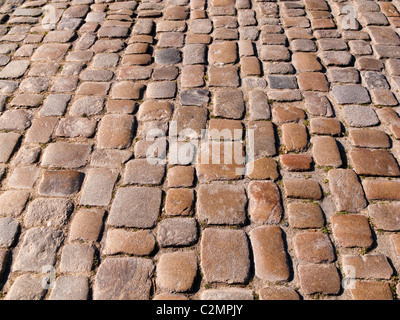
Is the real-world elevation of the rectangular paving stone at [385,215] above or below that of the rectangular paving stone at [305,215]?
below

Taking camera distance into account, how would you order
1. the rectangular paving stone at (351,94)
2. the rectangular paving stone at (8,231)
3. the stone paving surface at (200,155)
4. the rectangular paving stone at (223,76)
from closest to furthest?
the stone paving surface at (200,155) → the rectangular paving stone at (8,231) → the rectangular paving stone at (351,94) → the rectangular paving stone at (223,76)

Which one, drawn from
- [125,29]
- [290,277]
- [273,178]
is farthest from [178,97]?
[290,277]

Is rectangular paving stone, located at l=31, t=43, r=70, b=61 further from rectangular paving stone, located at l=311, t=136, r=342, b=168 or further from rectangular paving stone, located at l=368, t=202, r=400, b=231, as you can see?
rectangular paving stone, located at l=368, t=202, r=400, b=231

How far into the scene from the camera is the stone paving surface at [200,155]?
1.86 metres

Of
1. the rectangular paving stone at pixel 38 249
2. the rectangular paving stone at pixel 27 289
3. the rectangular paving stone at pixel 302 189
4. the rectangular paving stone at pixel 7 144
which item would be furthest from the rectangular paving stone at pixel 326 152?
the rectangular paving stone at pixel 7 144

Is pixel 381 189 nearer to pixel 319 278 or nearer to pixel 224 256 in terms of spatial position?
pixel 319 278

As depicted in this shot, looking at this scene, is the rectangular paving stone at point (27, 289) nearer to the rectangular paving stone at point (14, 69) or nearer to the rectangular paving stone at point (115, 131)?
the rectangular paving stone at point (115, 131)

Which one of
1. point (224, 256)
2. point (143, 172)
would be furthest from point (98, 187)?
point (224, 256)

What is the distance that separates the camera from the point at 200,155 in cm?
240

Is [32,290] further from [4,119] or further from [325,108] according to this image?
[325,108]

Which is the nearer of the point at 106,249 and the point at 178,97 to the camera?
the point at 106,249

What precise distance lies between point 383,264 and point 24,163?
2259mm

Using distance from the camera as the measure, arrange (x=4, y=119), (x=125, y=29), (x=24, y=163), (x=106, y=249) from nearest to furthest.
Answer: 1. (x=106, y=249)
2. (x=24, y=163)
3. (x=4, y=119)
4. (x=125, y=29)

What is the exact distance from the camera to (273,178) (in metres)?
2.26
